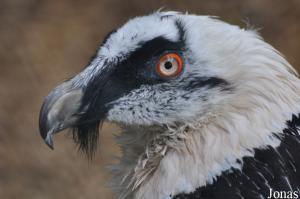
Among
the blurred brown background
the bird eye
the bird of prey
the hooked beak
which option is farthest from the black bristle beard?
the blurred brown background

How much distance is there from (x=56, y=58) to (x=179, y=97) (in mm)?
4865

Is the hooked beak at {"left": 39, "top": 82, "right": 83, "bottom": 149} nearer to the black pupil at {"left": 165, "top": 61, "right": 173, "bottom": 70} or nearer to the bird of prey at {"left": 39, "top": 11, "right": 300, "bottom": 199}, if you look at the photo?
the bird of prey at {"left": 39, "top": 11, "right": 300, "bottom": 199}

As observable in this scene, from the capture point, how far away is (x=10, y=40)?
27.5ft

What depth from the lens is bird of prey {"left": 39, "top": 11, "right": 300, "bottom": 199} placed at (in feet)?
11.3

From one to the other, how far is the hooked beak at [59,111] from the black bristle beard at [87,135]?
0.41 ft

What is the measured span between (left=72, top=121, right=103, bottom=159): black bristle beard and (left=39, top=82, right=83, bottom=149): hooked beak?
0.12m

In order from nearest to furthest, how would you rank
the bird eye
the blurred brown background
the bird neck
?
the bird neck
the bird eye
the blurred brown background

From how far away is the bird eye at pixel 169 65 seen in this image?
→ 3.54 meters

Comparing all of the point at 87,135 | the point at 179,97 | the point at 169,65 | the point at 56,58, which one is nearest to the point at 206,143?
the point at 179,97

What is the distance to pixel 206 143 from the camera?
11.4 feet

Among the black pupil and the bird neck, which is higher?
the black pupil

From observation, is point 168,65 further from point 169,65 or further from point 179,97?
point 179,97

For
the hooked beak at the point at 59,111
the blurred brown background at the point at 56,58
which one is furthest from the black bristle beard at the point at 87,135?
the blurred brown background at the point at 56,58

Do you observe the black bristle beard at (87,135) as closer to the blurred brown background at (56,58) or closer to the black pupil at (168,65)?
the black pupil at (168,65)
